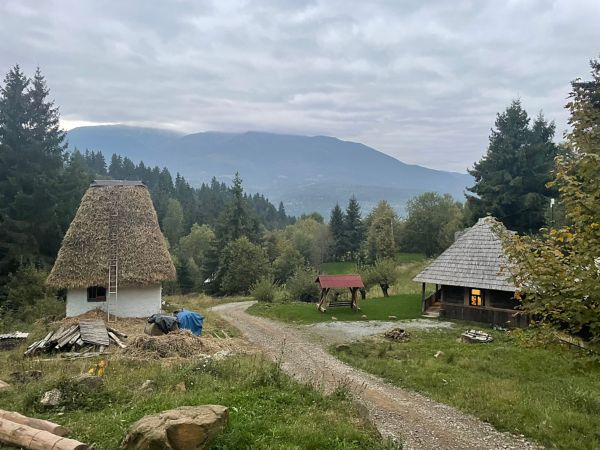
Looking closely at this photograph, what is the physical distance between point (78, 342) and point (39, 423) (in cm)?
1011

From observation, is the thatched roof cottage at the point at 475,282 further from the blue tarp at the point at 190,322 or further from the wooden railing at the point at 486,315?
the blue tarp at the point at 190,322

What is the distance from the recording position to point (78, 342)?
17.2 meters

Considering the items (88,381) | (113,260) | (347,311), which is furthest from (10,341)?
(347,311)

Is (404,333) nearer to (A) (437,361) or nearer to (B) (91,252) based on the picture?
(A) (437,361)

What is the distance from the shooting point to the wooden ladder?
2380 centimetres

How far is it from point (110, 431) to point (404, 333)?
1607 centimetres

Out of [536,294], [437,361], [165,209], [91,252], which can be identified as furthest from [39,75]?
[165,209]

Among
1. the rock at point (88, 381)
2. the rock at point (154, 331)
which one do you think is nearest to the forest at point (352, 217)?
the rock at point (88, 381)

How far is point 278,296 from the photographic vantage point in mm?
36781

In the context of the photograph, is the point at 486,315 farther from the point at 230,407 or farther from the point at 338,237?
the point at 338,237

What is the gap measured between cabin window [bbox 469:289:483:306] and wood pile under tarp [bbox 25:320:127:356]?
19069mm

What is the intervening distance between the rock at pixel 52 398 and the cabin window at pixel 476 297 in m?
22.4

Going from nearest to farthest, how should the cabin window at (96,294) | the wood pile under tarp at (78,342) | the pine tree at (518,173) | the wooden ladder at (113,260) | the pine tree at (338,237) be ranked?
the wood pile under tarp at (78,342) → the wooden ladder at (113,260) → the cabin window at (96,294) → the pine tree at (518,173) → the pine tree at (338,237)

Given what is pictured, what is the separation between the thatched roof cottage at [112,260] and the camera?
78.5ft
